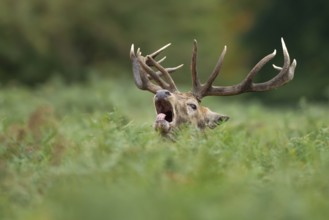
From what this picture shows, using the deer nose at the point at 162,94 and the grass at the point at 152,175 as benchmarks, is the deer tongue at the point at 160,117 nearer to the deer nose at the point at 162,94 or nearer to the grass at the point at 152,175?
the deer nose at the point at 162,94

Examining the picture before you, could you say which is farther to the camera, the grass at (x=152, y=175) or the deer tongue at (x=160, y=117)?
the deer tongue at (x=160, y=117)

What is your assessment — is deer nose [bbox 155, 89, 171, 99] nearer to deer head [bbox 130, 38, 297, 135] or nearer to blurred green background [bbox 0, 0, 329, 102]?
deer head [bbox 130, 38, 297, 135]

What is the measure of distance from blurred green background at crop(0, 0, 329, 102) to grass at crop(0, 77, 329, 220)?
23.7 m

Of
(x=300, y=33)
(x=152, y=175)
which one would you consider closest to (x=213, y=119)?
(x=152, y=175)

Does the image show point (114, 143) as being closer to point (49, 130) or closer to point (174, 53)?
point (49, 130)

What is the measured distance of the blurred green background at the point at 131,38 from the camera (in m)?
34.8

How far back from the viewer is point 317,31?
44.3 meters

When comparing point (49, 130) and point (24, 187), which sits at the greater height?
point (49, 130)

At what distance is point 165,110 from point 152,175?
10.7 feet

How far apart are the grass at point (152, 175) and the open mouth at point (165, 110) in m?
0.56

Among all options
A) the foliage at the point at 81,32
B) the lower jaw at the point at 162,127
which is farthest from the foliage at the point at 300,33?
the lower jaw at the point at 162,127

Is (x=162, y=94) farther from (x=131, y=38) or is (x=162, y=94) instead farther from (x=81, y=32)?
(x=131, y=38)

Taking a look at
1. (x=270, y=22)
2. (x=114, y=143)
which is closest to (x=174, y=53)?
(x=270, y=22)

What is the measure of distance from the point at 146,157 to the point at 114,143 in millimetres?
624
